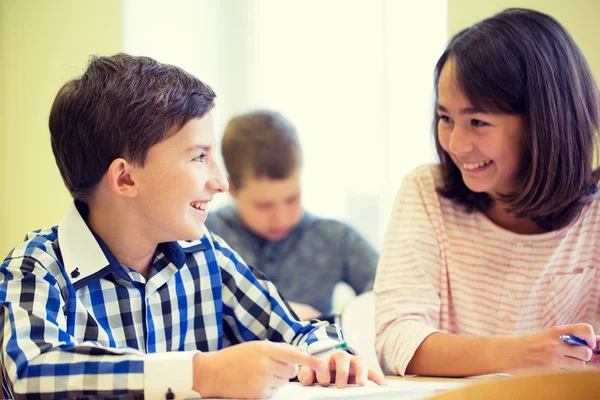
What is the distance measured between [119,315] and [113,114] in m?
0.31

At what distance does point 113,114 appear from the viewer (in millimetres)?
1091

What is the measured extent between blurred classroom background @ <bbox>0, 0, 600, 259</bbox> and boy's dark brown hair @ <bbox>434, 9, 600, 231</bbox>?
1291 millimetres

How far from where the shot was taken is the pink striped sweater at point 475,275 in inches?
51.8

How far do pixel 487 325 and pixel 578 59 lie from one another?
54cm

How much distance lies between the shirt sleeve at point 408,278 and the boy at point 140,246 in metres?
0.14

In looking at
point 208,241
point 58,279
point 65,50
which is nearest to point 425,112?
Answer: point 65,50

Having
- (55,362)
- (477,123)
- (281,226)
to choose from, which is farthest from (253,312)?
(281,226)

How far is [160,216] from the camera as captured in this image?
3.68ft

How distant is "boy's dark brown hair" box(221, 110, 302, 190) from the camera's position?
228 cm

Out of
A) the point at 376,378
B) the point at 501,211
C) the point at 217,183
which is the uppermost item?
the point at 217,183

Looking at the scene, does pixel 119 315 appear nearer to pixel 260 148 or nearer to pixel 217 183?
pixel 217 183

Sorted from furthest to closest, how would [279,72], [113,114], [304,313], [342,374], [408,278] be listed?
[279,72] < [304,313] < [408,278] < [113,114] < [342,374]

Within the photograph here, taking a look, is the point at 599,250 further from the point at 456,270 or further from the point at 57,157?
the point at 57,157

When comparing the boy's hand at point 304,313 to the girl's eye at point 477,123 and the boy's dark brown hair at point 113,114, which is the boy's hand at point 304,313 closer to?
the girl's eye at point 477,123
